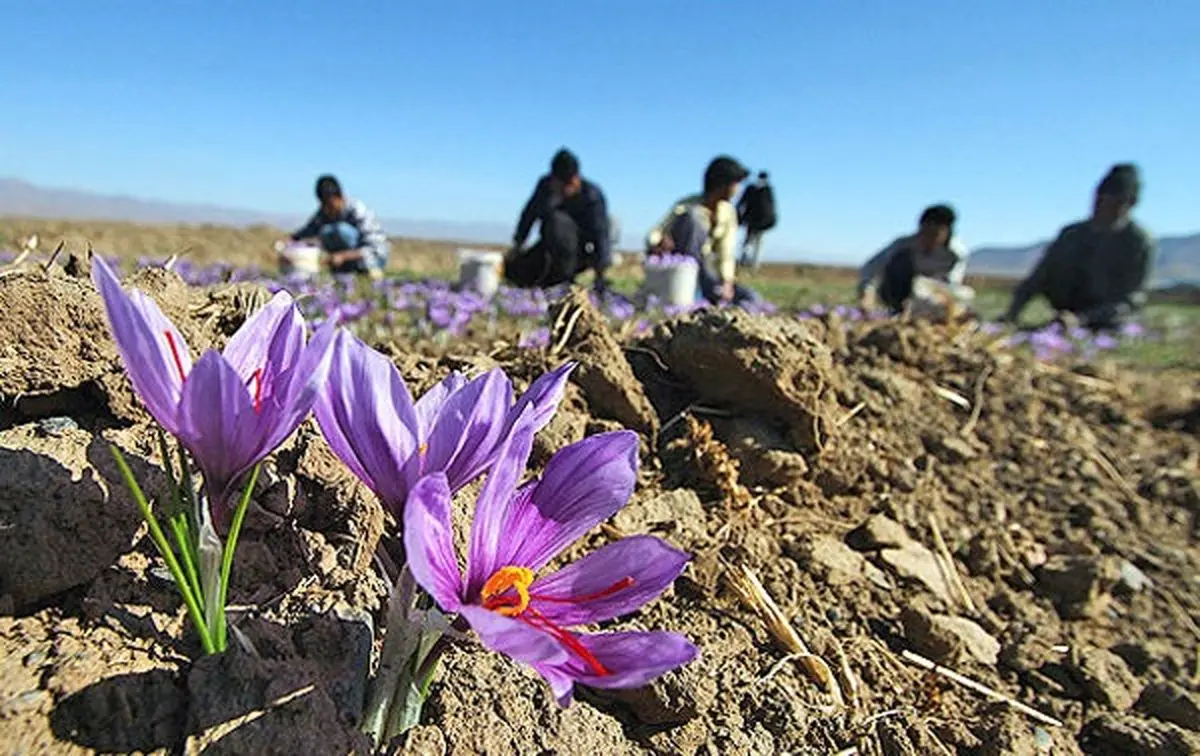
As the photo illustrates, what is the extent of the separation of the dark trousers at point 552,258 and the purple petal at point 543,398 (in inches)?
265

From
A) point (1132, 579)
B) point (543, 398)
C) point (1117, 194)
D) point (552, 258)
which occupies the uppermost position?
point (1117, 194)

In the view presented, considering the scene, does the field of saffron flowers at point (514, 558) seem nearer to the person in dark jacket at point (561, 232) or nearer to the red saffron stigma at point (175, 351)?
the red saffron stigma at point (175, 351)

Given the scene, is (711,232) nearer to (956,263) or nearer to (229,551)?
(956,263)

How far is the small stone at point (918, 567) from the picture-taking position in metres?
1.68

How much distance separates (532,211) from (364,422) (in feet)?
24.2

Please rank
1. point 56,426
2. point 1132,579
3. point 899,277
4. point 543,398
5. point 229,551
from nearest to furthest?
point 229,551, point 543,398, point 56,426, point 1132,579, point 899,277

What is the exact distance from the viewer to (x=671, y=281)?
18.8 feet

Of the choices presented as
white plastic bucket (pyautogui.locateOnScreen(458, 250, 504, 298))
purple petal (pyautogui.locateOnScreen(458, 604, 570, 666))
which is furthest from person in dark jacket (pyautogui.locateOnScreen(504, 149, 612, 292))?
purple petal (pyautogui.locateOnScreen(458, 604, 570, 666))

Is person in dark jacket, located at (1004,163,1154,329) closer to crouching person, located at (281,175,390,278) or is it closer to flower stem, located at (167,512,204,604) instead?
crouching person, located at (281,175,390,278)

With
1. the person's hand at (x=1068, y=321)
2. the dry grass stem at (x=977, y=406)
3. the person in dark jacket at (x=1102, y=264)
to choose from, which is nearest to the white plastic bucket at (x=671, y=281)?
the dry grass stem at (x=977, y=406)

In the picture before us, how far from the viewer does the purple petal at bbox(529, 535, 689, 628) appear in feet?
2.70

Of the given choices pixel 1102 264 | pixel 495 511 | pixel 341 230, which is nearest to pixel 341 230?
pixel 341 230

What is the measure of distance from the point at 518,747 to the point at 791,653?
498mm

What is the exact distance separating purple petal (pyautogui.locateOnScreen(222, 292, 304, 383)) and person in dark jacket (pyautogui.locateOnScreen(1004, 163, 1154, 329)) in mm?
7954
